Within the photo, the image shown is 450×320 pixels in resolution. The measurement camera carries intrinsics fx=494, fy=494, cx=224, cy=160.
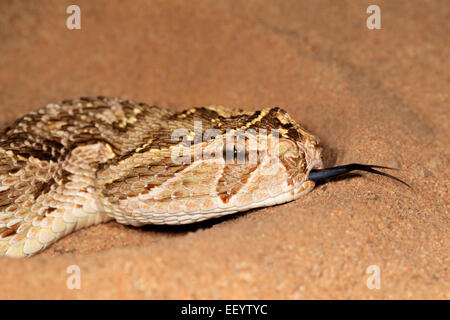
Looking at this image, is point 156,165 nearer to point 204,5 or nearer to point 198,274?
point 198,274

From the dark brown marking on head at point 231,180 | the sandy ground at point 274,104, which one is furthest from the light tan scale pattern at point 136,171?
the sandy ground at point 274,104

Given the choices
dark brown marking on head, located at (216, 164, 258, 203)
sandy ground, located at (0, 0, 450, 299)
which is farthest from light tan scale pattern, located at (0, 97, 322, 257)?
sandy ground, located at (0, 0, 450, 299)

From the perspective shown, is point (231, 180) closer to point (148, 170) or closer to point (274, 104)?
point (148, 170)

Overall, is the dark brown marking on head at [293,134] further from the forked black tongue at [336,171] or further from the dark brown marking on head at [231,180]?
the dark brown marking on head at [231,180]

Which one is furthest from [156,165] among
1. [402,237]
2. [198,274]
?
[402,237]

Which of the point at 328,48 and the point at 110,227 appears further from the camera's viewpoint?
the point at 328,48

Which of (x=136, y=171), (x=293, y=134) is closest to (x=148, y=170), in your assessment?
(x=136, y=171)
